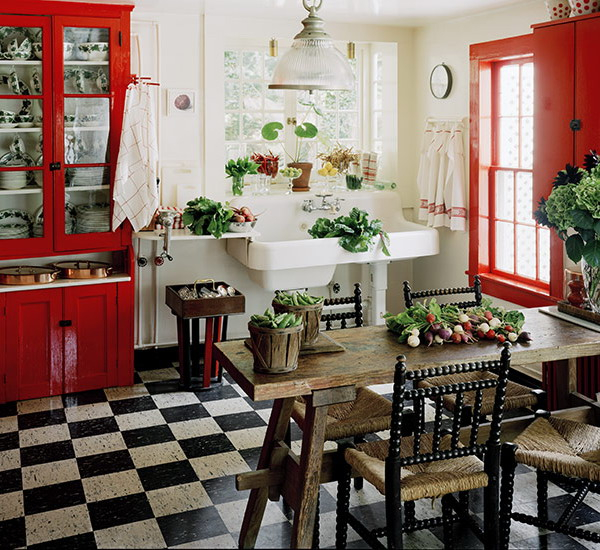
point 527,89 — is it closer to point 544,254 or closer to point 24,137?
point 544,254

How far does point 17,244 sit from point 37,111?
888mm

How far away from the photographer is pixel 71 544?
11.6ft

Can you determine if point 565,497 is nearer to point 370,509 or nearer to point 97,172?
point 370,509

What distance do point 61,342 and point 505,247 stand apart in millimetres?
3320

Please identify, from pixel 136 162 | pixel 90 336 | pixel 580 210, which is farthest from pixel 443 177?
pixel 90 336

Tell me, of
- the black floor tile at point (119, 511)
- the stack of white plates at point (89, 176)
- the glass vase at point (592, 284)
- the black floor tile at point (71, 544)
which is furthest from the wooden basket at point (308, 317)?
the stack of white plates at point (89, 176)

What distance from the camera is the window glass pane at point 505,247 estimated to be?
6.07m

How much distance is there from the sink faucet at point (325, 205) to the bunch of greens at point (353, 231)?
0.39m

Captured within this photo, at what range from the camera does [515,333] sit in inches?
148

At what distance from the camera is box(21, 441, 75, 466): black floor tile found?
443cm

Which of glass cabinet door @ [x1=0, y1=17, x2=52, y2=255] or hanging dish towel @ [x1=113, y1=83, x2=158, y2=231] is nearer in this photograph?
glass cabinet door @ [x1=0, y1=17, x2=52, y2=255]

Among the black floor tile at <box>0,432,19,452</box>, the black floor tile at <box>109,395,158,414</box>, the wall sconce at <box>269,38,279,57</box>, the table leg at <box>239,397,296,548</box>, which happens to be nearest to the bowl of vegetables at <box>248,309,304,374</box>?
the table leg at <box>239,397,296,548</box>

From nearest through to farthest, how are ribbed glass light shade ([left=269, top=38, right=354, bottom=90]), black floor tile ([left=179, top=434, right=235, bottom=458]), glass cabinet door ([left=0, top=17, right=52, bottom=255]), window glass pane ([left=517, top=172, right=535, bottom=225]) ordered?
ribbed glass light shade ([left=269, top=38, right=354, bottom=90]), black floor tile ([left=179, top=434, right=235, bottom=458]), glass cabinet door ([left=0, top=17, right=52, bottom=255]), window glass pane ([left=517, top=172, right=535, bottom=225])

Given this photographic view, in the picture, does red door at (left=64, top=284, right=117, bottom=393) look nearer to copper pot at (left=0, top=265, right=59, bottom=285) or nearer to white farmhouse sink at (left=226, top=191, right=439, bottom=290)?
copper pot at (left=0, top=265, right=59, bottom=285)
